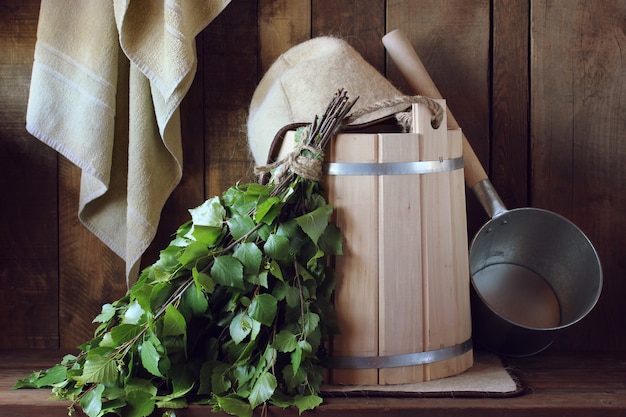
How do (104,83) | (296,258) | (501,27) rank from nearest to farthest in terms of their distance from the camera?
(296,258)
(104,83)
(501,27)

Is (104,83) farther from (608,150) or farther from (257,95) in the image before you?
(608,150)

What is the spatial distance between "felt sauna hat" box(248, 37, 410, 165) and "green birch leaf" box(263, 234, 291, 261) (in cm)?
22

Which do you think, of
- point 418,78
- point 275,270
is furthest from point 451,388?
point 418,78

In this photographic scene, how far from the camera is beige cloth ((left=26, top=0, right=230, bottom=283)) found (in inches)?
51.1

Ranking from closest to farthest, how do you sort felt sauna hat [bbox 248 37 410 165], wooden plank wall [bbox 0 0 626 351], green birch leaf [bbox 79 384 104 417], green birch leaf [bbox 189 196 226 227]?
1. green birch leaf [bbox 79 384 104 417]
2. green birch leaf [bbox 189 196 226 227]
3. felt sauna hat [bbox 248 37 410 165]
4. wooden plank wall [bbox 0 0 626 351]

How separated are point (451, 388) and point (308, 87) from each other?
544 mm

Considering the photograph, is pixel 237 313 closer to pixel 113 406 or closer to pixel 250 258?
pixel 250 258

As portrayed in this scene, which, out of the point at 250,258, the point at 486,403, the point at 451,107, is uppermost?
the point at 451,107

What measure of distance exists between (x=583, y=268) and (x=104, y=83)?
918 millimetres

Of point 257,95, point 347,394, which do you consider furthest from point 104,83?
point 347,394

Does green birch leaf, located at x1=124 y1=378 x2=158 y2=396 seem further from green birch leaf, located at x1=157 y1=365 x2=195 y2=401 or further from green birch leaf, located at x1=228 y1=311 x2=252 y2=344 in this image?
green birch leaf, located at x1=228 y1=311 x2=252 y2=344

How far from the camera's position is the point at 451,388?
115cm

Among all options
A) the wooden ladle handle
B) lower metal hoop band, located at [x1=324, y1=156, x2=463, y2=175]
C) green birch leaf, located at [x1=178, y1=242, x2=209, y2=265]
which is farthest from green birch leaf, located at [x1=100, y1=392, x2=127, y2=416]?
the wooden ladle handle

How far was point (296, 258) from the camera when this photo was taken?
1.12 metres
